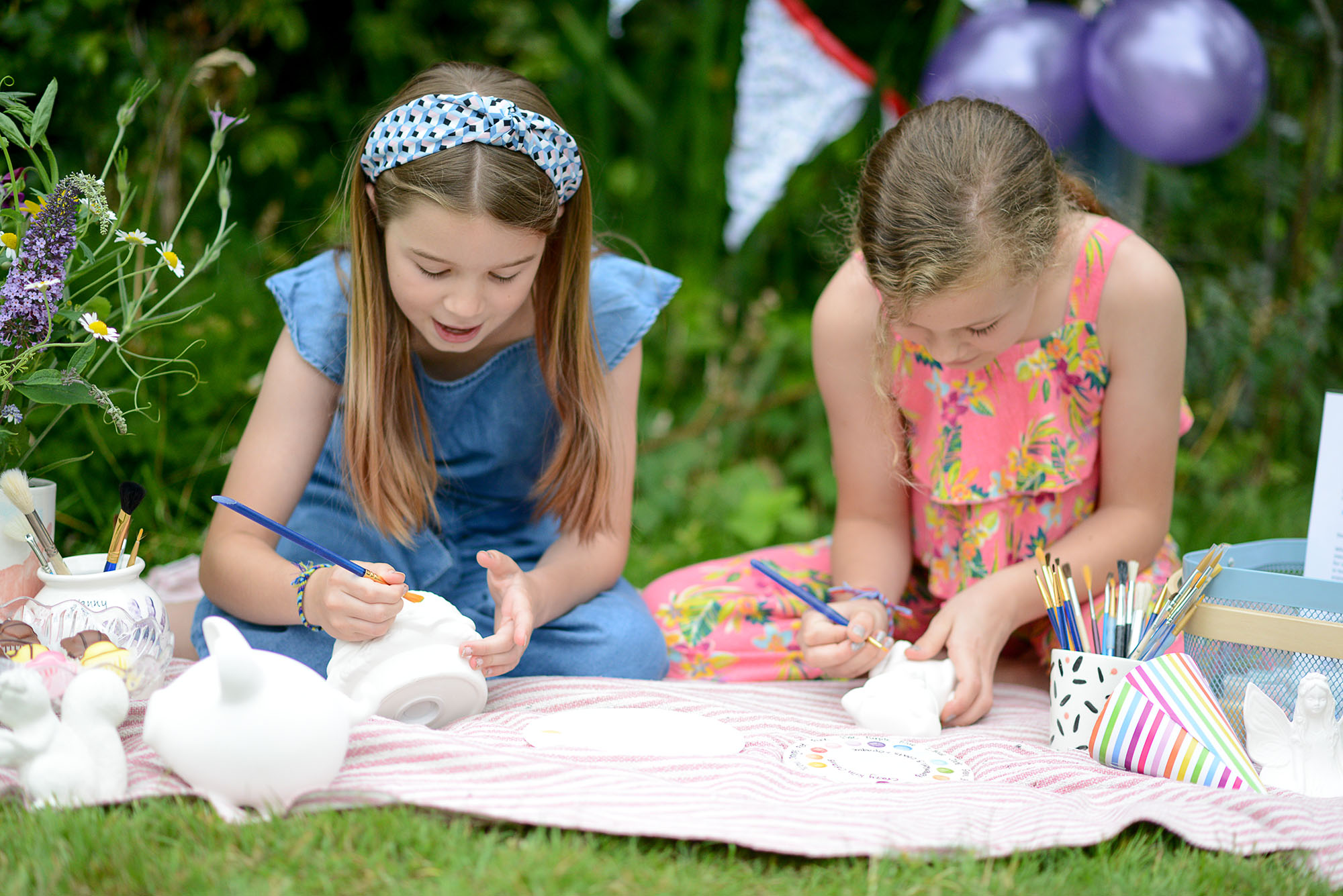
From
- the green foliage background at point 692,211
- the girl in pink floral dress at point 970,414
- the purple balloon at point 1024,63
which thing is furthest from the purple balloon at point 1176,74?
the girl in pink floral dress at point 970,414

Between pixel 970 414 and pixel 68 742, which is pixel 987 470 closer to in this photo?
pixel 970 414

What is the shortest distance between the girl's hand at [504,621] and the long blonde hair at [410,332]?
0.66 ft

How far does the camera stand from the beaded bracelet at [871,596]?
1.69 m

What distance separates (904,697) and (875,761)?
0.46 feet

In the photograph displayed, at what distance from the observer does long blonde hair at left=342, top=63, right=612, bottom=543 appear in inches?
58.1

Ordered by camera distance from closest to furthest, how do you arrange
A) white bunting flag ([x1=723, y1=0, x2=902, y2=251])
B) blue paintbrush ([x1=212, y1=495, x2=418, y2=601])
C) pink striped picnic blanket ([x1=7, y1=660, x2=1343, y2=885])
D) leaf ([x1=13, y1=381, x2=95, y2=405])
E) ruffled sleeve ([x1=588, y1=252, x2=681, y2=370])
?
pink striped picnic blanket ([x1=7, y1=660, x2=1343, y2=885]) < blue paintbrush ([x1=212, y1=495, x2=418, y2=601]) < leaf ([x1=13, y1=381, x2=95, y2=405]) < ruffled sleeve ([x1=588, y1=252, x2=681, y2=370]) < white bunting flag ([x1=723, y1=0, x2=902, y2=251])

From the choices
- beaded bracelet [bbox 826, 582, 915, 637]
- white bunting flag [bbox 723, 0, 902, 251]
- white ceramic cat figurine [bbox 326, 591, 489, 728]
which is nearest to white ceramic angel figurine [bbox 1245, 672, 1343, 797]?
beaded bracelet [bbox 826, 582, 915, 637]

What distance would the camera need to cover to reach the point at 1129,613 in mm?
1503

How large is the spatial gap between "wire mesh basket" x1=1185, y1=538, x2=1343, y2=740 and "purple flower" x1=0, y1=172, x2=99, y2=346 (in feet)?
4.81

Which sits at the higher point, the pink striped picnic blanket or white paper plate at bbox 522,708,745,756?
the pink striped picnic blanket

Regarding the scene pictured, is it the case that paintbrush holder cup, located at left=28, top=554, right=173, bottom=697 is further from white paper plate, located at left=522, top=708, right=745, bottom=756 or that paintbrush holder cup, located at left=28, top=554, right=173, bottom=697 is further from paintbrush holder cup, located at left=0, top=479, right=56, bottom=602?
white paper plate, located at left=522, top=708, right=745, bottom=756

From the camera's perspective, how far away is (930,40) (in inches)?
122

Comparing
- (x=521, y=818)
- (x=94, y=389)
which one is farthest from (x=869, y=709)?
(x=94, y=389)

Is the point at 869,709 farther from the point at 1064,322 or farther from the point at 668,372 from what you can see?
the point at 668,372
